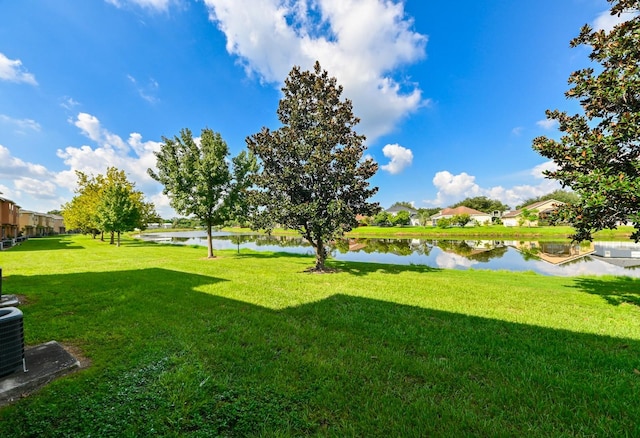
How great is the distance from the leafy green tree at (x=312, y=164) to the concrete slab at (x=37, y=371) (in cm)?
778

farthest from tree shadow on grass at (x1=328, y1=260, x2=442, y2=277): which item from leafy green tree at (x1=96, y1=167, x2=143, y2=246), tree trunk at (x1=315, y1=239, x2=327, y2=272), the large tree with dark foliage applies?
leafy green tree at (x1=96, y1=167, x2=143, y2=246)

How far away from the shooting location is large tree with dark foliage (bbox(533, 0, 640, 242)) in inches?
234

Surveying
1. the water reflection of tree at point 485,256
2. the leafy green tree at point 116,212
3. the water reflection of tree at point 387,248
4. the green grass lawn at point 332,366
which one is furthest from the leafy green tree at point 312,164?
the leafy green tree at point 116,212

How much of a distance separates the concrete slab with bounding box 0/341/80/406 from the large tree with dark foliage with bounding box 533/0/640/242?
32.5 ft

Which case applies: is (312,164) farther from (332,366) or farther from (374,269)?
(332,366)

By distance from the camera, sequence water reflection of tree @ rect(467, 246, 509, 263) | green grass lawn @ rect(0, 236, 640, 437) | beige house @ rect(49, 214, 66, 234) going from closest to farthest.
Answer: green grass lawn @ rect(0, 236, 640, 437) < water reflection of tree @ rect(467, 246, 509, 263) < beige house @ rect(49, 214, 66, 234)

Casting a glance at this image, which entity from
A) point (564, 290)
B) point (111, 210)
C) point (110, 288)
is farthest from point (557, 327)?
point (111, 210)

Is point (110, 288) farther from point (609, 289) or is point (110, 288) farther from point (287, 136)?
point (609, 289)

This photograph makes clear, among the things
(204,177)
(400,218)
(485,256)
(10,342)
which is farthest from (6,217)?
(400,218)

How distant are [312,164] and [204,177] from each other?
8.66 metres

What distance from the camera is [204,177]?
53.6 ft

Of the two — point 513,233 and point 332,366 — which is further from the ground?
point 332,366

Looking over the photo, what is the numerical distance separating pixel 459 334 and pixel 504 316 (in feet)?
6.31

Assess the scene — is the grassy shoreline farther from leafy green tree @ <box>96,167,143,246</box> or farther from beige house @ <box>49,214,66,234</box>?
beige house @ <box>49,214,66,234</box>
